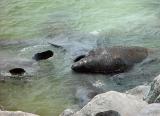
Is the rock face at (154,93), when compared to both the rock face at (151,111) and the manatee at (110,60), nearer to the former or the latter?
the rock face at (151,111)

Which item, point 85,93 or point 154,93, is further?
point 85,93

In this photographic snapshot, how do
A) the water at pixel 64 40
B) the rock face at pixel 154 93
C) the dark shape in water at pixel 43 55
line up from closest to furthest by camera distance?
the rock face at pixel 154 93, the water at pixel 64 40, the dark shape in water at pixel 43 55

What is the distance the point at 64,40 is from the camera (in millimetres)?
13477

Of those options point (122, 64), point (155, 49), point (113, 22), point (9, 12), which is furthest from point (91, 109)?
point (9, 12)

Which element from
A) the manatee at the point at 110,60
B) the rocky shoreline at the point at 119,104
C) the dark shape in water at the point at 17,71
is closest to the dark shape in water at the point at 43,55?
the dark shape in water at the point at 17,71

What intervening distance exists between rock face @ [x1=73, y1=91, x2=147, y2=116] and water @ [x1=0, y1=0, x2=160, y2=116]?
2845 millimetres

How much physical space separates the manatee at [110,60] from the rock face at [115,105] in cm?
411

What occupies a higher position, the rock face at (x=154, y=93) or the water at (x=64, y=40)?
the rock face at (x=154, y=93)

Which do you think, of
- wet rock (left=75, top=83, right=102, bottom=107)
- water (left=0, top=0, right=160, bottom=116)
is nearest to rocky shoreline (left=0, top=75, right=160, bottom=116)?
wet rock (left=75, top=83, right=102, bottom=107)

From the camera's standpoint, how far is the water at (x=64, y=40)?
34.4 ft

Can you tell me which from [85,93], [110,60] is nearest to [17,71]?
[85,93]

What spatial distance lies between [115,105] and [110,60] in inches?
182

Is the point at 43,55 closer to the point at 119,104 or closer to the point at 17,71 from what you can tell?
the point at 17,71

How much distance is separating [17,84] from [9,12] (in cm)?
602
